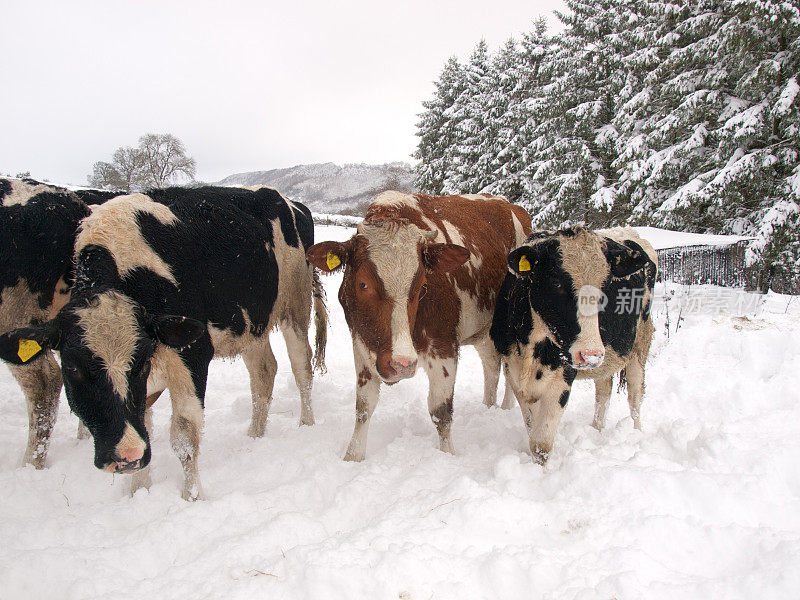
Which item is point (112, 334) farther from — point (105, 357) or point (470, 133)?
point (470, 133)

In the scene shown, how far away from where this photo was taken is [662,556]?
8.09ft

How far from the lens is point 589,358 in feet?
11.4

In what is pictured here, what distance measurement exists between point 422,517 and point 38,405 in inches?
149

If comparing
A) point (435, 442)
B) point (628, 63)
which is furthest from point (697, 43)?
point (435, 442)

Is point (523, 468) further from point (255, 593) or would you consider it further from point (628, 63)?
point (628, 63)

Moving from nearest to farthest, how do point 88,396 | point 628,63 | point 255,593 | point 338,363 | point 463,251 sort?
1. point 255,593
2. point 88,396
3. point 463,251
4. point 338,363
5. point 628,63

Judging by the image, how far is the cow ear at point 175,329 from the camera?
291cm

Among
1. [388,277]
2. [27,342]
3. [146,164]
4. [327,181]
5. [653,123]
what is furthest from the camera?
[327,181]

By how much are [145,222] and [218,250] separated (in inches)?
22.5

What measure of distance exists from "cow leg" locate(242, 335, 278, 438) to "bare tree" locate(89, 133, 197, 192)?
4664 cm

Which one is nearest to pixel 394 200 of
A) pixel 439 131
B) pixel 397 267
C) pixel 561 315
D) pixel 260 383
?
pixel 397 267

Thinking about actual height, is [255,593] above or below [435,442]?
above

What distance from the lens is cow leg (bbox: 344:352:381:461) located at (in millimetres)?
4203

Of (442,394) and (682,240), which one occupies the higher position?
(682,240)
